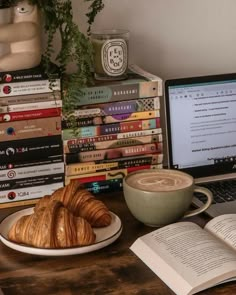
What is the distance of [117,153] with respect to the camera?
4.19 feet

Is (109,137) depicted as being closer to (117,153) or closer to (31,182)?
(117,153)

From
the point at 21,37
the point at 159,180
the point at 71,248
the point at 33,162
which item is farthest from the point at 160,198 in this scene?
the point at 21,37

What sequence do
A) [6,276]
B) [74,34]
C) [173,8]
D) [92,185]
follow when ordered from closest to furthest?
1. [6,276]
2. [74,34]
3. [92,185]
4. [173,8]

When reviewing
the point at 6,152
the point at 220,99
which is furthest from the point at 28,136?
the point at 220,99

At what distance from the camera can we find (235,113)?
137 centimetres

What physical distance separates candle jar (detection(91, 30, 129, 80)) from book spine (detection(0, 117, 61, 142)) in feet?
0.49

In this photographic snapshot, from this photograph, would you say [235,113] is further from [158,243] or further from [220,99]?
[158,243]

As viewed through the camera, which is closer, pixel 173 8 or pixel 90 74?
pixel 90 74

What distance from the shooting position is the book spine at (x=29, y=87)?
118 cm

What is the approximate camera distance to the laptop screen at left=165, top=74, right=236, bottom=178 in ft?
4.33

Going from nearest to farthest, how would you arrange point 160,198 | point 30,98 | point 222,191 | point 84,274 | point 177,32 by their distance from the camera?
point 84,274, point 160,198, point 30,98, point 222,191, point 177,32

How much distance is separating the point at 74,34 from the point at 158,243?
431 millimetres

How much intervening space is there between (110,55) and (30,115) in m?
0.21

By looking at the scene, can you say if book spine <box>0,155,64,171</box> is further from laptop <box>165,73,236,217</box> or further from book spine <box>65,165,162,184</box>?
laptop <box>165,73,236,217</box>
